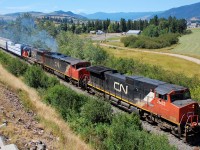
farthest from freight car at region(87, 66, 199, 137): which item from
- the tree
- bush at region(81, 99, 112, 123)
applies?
the tree

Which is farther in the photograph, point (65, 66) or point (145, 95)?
point (65, 66)

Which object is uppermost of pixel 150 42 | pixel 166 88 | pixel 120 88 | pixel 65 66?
pixel 166 88

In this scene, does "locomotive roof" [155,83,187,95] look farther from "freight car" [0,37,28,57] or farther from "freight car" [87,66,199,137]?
"freight car" [0,37,28,57]

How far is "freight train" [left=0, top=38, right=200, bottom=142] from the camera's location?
59.7ft

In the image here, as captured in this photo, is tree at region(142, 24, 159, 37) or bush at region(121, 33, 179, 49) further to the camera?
tree at region(142, 24, 159, 37)

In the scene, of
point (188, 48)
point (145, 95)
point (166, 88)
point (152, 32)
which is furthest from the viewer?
point (152, 32)

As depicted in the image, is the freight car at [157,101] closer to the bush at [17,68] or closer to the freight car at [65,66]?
the freight car at [65,66]

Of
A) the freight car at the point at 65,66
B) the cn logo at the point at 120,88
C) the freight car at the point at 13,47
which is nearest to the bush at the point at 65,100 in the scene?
the cn logo at the point at 120,88

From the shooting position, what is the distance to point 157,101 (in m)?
19.5

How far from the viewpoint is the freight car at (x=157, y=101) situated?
18109 millimetres

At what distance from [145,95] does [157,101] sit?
1.57m

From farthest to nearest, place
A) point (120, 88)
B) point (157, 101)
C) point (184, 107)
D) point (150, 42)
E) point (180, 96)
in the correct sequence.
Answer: point (150, 42), point (120, 88), point (157, 101), point (180, 96), point (184, 107)

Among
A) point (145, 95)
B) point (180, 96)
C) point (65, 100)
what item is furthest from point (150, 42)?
point (180, 96)

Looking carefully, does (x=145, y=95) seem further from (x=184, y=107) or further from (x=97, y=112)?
(x=97, y=112)
